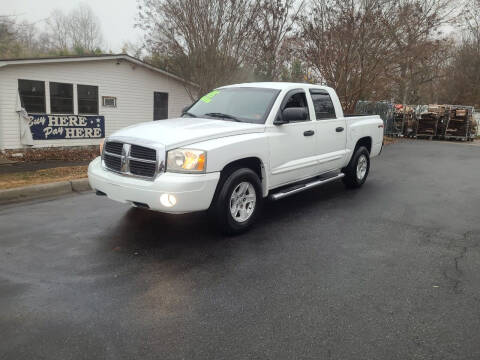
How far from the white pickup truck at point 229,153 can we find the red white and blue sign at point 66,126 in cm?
909

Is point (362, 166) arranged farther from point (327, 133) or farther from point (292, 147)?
point (292, 147)

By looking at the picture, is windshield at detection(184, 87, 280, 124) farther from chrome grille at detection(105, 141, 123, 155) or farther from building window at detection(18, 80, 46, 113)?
building window at detection(18, 80, 46, 113)

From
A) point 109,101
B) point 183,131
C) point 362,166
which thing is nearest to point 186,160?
point 183,131

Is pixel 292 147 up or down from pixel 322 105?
down

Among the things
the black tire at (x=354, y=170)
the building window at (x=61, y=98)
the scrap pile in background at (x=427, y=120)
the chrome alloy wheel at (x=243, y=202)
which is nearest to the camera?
the chrome alloy wheel at (x=243, y=202)

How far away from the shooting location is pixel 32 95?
502 inches

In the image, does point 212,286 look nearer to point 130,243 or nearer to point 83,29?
point 130,243

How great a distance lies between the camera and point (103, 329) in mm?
2873

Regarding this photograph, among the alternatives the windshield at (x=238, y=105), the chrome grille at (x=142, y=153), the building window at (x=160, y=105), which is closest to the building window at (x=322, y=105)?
the windshield at (x=238, y=105)

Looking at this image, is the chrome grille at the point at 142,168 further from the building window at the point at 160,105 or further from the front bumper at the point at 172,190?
the building window at the point at 160,105

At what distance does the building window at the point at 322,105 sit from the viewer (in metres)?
6.29

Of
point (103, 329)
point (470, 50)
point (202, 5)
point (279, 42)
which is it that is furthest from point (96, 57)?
Answer: point (470, 50)

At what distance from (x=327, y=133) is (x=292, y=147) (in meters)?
1.09

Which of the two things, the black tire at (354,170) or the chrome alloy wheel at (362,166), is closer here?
the black tire at (354,170)
